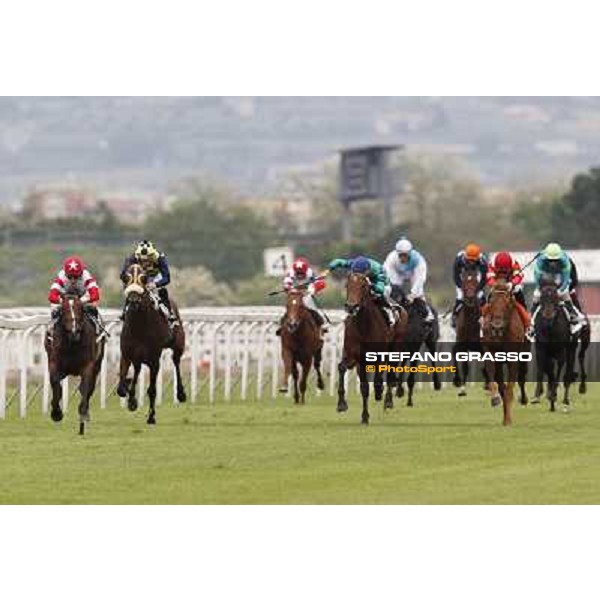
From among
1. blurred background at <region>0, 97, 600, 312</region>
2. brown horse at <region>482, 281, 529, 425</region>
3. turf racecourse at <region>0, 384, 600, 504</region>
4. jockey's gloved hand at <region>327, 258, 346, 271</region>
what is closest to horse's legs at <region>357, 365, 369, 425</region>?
turf racecourse at <region>0, 384, 600, 504</region>

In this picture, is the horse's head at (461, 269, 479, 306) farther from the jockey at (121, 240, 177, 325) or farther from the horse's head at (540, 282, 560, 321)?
the jockey at (121, 240, 177, 325)

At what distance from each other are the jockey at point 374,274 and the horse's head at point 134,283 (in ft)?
5.71

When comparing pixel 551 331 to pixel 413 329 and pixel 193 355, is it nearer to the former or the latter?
pixel 413 329

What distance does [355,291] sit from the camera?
21312 millimetres

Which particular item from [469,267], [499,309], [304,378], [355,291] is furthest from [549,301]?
[304,378]

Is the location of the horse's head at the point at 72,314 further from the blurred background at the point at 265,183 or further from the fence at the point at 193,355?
the blurred background at the point at 265,183

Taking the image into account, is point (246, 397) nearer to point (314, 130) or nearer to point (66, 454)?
point (66, 454)

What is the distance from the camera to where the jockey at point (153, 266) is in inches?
856

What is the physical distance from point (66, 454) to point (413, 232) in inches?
3741

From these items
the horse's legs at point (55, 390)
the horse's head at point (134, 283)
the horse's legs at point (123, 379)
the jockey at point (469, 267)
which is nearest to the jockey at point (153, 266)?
the horse's head at point (134, 283)

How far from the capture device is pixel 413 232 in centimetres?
11294

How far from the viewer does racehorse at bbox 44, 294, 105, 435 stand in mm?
20625

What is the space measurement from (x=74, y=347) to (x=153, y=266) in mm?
1535

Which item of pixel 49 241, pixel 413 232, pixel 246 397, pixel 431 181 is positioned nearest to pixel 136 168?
pixel 431 181
